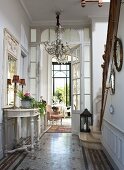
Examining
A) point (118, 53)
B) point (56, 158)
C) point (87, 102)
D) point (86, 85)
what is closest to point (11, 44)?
point (56, 158)

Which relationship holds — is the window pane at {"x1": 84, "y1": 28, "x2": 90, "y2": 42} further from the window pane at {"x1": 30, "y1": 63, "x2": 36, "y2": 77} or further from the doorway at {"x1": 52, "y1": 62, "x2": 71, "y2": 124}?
the doorway at {"x1": 52, "y1": 62, "x2": 71, "y2": 124}

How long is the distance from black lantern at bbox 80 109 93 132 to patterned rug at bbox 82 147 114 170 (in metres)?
1.92

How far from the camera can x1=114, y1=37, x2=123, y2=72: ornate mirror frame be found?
11.2 feet

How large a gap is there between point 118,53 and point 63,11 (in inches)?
162

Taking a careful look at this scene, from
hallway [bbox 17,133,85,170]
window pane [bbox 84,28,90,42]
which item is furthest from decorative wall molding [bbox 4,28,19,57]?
window pane [bbox 84,28,90,42]

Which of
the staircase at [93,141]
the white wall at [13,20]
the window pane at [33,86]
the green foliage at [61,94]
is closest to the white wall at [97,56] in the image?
the staircase at [93,141]

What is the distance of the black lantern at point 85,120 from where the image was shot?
297 inches

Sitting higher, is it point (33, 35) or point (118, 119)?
point (33, 35)

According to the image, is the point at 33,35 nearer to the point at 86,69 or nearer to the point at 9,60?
the point at 86,69

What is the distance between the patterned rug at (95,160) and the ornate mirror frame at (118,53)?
1.67m

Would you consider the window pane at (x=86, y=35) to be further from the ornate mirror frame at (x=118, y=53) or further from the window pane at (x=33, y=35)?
the ornate mirror frame at (x=118, y=53)

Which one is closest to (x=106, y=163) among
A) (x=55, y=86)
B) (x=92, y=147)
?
(x=92, y=147)

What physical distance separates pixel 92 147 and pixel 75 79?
9.62 feet

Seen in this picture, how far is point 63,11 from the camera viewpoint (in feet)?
23.9
